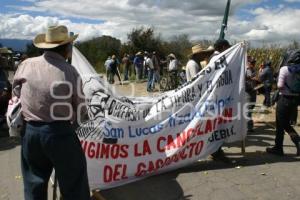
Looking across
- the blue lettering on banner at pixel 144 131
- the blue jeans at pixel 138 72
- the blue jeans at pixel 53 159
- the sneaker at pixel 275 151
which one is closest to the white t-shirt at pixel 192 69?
the blue lettering on banner at pixel 144 131

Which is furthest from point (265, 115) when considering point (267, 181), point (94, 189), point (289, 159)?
point (94, 189)

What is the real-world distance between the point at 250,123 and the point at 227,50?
11.6 feet

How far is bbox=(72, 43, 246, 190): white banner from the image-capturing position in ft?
20.5

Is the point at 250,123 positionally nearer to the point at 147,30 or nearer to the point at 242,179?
the point at 242,179

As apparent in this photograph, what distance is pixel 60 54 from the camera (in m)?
4.47

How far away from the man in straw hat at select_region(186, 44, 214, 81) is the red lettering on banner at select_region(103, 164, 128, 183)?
2.36 m

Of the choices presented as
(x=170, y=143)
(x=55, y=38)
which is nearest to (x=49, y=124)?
(x=55, y=38)

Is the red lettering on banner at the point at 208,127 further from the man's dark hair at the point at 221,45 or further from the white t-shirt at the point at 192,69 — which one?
the man's dark hair at the point at 221,45

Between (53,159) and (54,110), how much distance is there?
1.54ft

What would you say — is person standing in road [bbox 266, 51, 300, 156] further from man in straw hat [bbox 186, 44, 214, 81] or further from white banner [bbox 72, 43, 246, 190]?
man in straw hat [bbox 186, 44, 214, 81]

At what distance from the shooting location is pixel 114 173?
20.9 ft

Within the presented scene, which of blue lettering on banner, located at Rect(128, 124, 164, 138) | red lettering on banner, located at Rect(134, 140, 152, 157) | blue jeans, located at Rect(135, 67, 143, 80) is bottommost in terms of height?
blue jeans, located at Rect(135, 67, 143, 80)

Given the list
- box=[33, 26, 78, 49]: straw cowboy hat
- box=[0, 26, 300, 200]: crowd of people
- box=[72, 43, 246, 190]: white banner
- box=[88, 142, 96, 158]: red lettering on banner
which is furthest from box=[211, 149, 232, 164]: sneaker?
box=[33, 26, 78, 49]: straw cowboy hat

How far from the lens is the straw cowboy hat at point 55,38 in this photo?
14.7 feet
